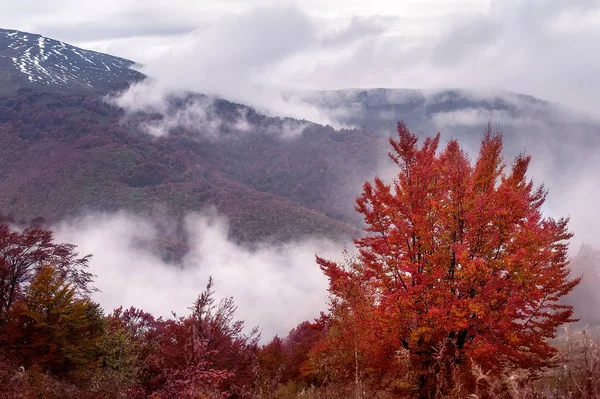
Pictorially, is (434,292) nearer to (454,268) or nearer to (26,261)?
(454,268)

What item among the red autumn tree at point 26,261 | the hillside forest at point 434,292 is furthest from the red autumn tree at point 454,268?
the red autumn tree at point 26,261

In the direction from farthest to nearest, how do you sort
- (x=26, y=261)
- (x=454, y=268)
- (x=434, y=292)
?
(x=26, y=261)
(x=454, y=268)
(x=434, y=292)

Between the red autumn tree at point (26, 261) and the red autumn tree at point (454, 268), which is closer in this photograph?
the red autumn tree at point (454, 268)

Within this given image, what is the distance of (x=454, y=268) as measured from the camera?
13250 mm

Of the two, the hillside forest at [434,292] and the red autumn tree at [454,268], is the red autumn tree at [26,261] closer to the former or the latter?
the hillside forest at [434,292]

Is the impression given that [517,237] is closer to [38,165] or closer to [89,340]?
[89,340]

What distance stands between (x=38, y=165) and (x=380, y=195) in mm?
190141

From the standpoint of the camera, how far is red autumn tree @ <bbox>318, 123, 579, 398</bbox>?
12.2 m

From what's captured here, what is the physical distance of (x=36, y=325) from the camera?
20.9 metres

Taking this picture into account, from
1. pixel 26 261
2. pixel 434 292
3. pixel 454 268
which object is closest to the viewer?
pixel 434 292

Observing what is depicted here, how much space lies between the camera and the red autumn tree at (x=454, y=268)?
12.2 metres

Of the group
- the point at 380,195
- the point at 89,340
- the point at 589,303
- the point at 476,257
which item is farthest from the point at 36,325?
the point at 589,303

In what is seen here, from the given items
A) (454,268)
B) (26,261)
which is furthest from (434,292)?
(26,261)

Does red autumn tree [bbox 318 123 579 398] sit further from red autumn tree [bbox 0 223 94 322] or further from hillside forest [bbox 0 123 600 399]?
red autumn tree [bbox 0 223 94 322]
